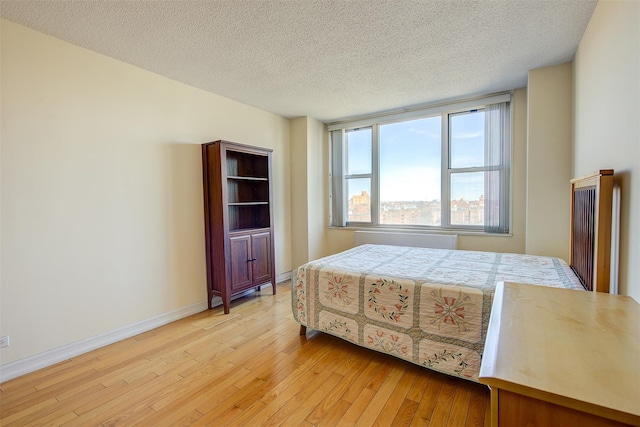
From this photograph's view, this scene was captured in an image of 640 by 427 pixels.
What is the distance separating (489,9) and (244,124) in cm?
289

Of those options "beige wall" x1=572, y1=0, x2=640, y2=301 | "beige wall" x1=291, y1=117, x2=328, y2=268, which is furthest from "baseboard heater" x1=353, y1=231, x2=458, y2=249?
"beige wall" x1=572, y1=0, x2=640, y2=301

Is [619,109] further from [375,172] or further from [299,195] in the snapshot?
[299,195]

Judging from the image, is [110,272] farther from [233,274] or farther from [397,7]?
[397,7]

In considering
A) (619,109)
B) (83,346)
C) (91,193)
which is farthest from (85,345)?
(619,109)

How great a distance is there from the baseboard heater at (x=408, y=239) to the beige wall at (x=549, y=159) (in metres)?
0.90

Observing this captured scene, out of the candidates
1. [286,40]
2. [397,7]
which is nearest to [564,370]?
[397,7]

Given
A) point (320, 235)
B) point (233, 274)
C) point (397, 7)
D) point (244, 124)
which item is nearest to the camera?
point (397, 7)

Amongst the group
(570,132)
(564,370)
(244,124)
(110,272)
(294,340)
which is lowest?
(294,340)

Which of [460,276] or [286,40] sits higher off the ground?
[286,40]

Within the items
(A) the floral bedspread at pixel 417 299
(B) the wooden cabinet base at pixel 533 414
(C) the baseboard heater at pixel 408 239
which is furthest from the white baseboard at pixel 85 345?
(B) the wooden cabinet base at pixel 533 414

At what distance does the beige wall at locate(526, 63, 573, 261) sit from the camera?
9.45 feet

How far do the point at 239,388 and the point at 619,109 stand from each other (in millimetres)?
2753

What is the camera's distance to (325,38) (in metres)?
2.32

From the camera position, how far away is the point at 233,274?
3352 millimetres
